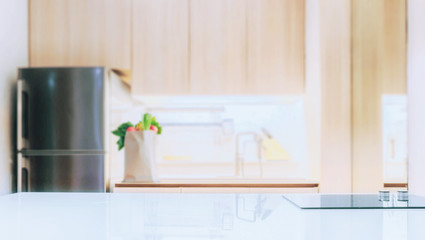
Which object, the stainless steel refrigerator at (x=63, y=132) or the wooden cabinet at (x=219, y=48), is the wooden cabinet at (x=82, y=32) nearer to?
the wooden cabinet at (x=219, y=48)

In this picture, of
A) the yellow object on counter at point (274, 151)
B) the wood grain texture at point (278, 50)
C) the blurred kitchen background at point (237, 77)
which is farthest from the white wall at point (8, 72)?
the yellow object on counter at point (274, 151)

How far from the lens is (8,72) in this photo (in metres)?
3.00

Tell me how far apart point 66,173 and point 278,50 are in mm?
1737

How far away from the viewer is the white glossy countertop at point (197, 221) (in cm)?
61

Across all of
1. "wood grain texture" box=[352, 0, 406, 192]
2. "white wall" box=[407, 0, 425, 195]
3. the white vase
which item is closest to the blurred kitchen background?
"wood grain texture" box=[352, 0, 406, 192]

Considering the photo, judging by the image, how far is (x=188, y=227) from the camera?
68 cm

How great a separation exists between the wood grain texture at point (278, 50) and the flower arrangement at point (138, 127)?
2.58 feet

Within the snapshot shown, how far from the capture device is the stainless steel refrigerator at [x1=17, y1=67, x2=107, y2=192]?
2809mm

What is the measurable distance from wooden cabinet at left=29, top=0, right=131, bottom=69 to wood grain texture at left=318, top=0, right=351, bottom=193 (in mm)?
1457

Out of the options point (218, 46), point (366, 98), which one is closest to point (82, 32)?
A: point (218, 46)

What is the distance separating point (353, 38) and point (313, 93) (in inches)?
17.6

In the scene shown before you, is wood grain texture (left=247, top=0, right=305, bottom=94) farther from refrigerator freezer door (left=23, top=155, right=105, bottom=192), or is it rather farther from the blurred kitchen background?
refrigerator freezer door (left=23, top=155, right=105, bottom=192)

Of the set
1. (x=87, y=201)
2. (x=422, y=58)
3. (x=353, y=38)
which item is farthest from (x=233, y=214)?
(x=353, y=38)

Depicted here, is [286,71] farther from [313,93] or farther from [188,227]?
[188,227]
